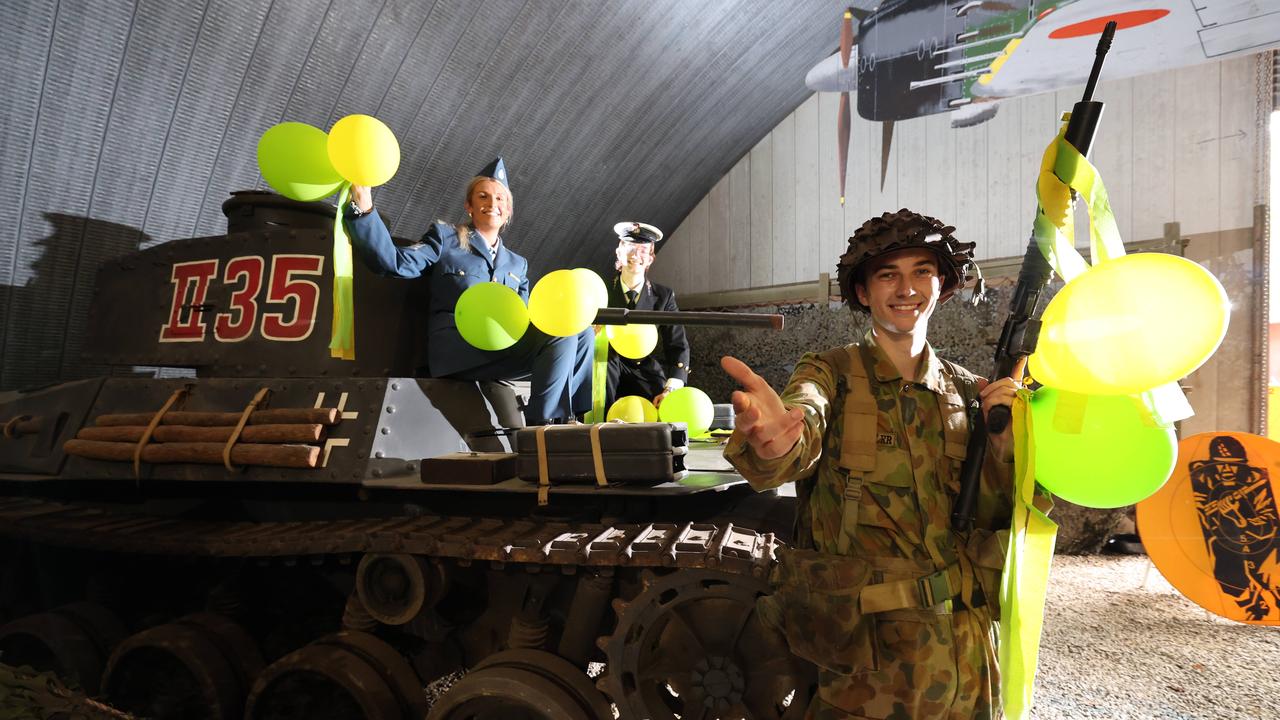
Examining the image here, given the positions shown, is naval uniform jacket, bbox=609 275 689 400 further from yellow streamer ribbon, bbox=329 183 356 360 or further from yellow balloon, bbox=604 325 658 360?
yellow streamer ribbon, bbox=329 183 356 360

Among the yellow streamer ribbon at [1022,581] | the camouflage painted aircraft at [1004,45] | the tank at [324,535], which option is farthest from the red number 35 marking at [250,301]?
the camouflage painted aircraft at [1004,45]

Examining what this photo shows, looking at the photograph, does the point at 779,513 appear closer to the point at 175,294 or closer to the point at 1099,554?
the point at 175,294

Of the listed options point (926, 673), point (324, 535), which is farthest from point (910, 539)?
point (324, 535)

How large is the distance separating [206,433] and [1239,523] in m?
5.59

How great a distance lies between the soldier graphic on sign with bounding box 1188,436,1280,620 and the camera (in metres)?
4.05

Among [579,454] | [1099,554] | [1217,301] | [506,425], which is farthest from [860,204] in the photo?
[1217,301]

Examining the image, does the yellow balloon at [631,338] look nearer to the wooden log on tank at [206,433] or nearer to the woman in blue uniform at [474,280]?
the woman in blue uniform at [474,280]

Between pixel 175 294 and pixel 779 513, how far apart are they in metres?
3.20

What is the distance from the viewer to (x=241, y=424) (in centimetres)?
295

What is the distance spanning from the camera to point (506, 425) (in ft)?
11.5

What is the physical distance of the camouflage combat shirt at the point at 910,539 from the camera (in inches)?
67.5

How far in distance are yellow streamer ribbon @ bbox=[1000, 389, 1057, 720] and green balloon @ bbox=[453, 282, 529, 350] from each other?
6.95 feet

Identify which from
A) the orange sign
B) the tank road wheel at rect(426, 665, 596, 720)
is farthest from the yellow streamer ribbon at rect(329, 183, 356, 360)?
the orange sign

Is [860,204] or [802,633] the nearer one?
[802,633]
